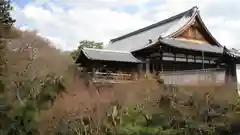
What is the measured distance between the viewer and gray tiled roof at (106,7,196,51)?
32375 mm

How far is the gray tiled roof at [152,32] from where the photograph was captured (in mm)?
32375

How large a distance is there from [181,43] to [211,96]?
13.3 meters

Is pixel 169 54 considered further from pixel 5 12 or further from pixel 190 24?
pixel 5 12

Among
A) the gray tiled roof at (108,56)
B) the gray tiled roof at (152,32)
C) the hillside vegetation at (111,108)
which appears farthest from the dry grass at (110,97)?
the gray tiled roof at (152,32)

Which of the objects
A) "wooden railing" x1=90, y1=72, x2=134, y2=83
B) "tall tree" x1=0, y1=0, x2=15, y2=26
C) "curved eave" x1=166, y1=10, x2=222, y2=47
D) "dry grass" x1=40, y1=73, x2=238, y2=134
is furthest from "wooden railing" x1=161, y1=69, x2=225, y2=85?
"tall tree" x1=0, y1=0, x2=15, y2=26

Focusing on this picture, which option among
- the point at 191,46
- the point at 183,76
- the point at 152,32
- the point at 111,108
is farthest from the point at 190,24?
the point at 111,108

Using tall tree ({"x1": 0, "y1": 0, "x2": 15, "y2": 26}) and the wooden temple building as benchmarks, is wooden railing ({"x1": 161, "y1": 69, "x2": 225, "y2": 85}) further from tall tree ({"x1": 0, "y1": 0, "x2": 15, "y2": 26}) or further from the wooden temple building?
tall tree ({"x1": 0, "y1": 0, "x2": 15, "y2": 26})

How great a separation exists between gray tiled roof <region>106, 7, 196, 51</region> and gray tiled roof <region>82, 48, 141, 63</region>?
7.65ft

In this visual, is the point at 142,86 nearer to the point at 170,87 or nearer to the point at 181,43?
the point at 170,87

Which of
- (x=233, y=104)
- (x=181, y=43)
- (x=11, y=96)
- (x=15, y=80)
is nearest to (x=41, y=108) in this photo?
(x=11, y=96)

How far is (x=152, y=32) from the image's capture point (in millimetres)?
36094

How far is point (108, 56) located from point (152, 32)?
30.5ft

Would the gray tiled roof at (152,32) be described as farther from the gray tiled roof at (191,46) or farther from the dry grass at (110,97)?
the dry grass at (110,97)

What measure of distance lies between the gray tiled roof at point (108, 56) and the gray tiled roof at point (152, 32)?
7.65 feet
